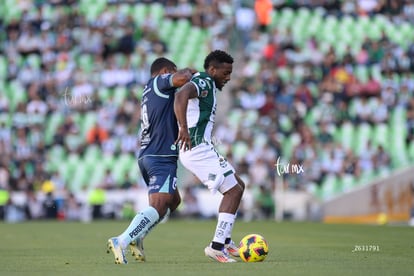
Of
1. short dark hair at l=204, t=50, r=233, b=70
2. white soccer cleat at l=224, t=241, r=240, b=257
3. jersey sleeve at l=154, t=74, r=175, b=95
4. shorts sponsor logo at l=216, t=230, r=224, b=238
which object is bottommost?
white soccer cleat at l=224, t=241, r=240, b=257

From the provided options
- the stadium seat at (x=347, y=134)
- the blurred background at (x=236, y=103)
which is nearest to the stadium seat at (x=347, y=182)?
the blurred background at (x=236, y=103)

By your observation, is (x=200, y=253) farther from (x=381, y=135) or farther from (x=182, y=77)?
(x=381, y=135)

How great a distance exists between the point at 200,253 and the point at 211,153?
2031 millimetres

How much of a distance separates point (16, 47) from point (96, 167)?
18.1ft

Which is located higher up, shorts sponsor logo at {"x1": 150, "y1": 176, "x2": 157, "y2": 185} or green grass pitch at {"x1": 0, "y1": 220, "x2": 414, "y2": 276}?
shorts sponsor logo at {"x1": 150, "y1": 176, "x2": 157, "y2": 185}

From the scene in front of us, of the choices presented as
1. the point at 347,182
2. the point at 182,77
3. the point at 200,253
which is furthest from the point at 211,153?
the point at 347,182

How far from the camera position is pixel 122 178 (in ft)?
90.8

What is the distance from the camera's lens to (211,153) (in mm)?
10664

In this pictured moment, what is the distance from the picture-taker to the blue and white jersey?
10602 millimetres

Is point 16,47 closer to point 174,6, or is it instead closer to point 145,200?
point 174,6

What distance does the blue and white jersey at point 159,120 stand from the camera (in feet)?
34.8

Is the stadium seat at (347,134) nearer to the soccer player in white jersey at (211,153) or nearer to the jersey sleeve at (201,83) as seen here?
the soccer player in white jersey at (211,153)

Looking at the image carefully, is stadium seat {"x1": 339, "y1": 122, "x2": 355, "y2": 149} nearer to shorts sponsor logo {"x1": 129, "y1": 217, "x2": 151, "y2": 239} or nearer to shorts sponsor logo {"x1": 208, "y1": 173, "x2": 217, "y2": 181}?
shorts sponsor logo {"x1": 208, "y1": 173, "x2": 217, "y2": 181}

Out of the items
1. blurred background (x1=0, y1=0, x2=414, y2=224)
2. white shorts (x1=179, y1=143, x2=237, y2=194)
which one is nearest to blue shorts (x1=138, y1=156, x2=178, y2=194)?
white shorts (x1=179, y1=143, x2=237, y2=194)
